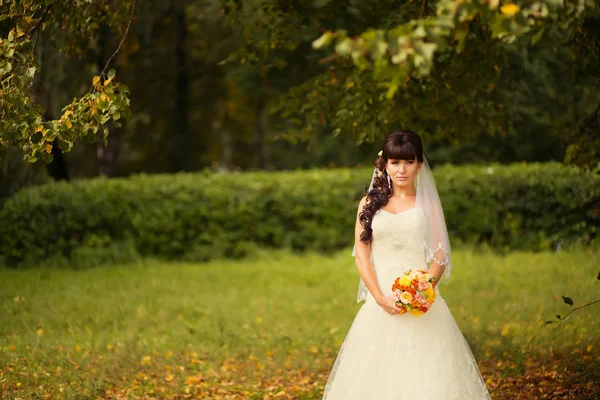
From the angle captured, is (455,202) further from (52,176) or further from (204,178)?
(52,176)

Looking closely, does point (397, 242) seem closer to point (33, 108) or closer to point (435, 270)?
point (435, 270)

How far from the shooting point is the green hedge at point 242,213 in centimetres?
1243

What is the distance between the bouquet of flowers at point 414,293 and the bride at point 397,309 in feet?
0.58

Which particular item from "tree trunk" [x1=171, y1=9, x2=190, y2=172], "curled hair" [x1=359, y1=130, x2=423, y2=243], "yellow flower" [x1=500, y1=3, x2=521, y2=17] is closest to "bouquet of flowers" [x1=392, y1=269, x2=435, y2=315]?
"curled hair" [x1=359, y1=130, x2=423, y2=243]

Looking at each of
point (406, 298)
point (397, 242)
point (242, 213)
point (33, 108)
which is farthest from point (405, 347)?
point (242, 213)

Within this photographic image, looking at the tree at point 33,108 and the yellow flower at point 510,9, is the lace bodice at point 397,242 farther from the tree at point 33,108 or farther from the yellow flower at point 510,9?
the yellow flower at point 510,9

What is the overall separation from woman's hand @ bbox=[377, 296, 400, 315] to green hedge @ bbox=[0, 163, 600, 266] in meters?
7.88

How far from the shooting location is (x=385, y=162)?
5.02 m

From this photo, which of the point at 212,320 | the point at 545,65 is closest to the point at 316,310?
the point at 212,320

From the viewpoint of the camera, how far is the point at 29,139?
4.61m

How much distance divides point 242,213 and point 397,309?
9361 millimetres

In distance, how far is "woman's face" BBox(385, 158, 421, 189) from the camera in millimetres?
4875

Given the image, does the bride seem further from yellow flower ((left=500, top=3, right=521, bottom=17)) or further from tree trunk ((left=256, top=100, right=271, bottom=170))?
tree trunk ((left=256, top=100, right=271, bottom=170))

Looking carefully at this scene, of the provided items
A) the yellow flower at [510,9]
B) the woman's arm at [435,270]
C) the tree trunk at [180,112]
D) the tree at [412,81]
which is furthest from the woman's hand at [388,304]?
the tree trunk at [180,112]
